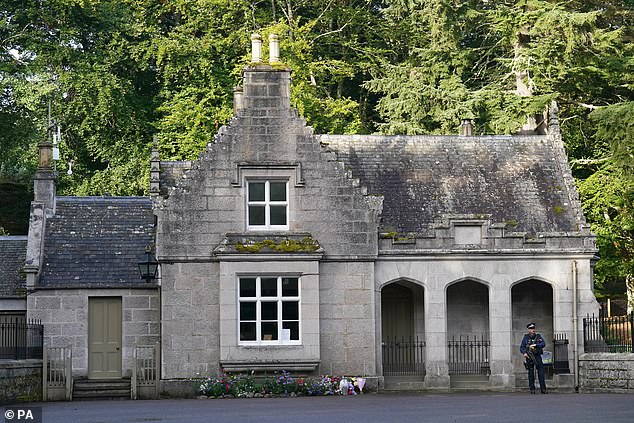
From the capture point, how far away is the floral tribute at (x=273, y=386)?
106 ft

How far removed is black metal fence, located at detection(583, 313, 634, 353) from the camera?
107 feet

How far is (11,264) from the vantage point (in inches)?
1467

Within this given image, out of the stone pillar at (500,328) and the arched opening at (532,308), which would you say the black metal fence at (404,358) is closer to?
the stone pillar at (500,328)

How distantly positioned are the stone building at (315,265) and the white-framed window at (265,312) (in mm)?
35

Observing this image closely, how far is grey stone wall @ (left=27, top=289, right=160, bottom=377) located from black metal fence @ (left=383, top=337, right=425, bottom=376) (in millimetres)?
6084

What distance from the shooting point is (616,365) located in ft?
105

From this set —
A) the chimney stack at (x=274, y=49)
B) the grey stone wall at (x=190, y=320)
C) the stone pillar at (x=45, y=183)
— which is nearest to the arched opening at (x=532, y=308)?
the grey stone wall at (x=190, y=320)

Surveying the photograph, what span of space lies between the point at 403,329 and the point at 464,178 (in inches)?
177

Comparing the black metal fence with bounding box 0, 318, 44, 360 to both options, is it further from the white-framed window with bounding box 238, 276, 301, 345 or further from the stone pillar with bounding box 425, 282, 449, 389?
the stone pillar with bounding box 425, 282, 449, 389

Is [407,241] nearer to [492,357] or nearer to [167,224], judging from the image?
[492,357]

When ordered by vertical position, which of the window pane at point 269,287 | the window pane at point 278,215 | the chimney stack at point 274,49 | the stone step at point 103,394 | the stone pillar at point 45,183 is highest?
the chimney stack at point 274,49

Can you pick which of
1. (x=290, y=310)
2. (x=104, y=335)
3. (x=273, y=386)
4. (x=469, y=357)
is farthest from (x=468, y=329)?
(x=104, y=335)

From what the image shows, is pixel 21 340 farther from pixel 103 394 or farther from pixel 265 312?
pixel 265 312

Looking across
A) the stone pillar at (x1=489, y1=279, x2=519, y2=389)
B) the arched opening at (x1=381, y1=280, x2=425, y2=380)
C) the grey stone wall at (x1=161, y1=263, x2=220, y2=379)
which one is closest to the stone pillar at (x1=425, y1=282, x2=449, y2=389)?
the arched opening at (x1=381, y1=280, x2=425, y2=380)
